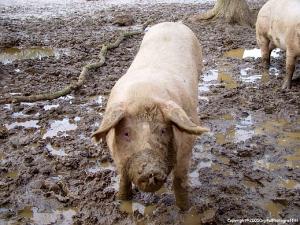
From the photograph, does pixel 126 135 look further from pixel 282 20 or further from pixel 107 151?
pixel 282 20

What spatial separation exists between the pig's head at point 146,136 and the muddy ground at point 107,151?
99 cm

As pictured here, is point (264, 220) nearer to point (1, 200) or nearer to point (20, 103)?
point (1, 200)

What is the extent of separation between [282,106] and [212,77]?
64.4 inches

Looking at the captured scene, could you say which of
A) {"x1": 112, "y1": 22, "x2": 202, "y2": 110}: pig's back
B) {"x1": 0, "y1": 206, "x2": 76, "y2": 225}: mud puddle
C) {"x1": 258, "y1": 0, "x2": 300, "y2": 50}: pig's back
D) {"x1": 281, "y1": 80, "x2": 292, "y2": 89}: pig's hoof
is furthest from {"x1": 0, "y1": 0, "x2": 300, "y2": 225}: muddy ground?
{"x1": 112, "y1": 22, "x2": 202, "y2": 110}: pig's back

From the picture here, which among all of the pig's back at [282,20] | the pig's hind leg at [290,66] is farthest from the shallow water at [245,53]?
the pig's hind leg at [290,66]

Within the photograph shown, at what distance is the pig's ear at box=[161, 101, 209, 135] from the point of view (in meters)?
3.27

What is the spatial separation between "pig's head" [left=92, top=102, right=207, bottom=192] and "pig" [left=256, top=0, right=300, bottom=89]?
449 cm

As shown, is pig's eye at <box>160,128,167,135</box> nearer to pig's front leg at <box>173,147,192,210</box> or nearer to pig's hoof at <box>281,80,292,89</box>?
pig's front leg at <box>173,147,192,210</box>

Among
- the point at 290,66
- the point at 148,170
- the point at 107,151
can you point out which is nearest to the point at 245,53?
the point at 290,66

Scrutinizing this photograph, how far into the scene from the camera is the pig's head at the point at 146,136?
314cm

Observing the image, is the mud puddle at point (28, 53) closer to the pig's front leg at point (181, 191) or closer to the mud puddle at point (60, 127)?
the mud puddle at point (60, 127)

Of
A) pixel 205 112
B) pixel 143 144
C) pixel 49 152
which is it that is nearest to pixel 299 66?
pixel 205 112

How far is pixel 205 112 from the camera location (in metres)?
6.32

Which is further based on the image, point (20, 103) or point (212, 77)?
point (212, 77)
